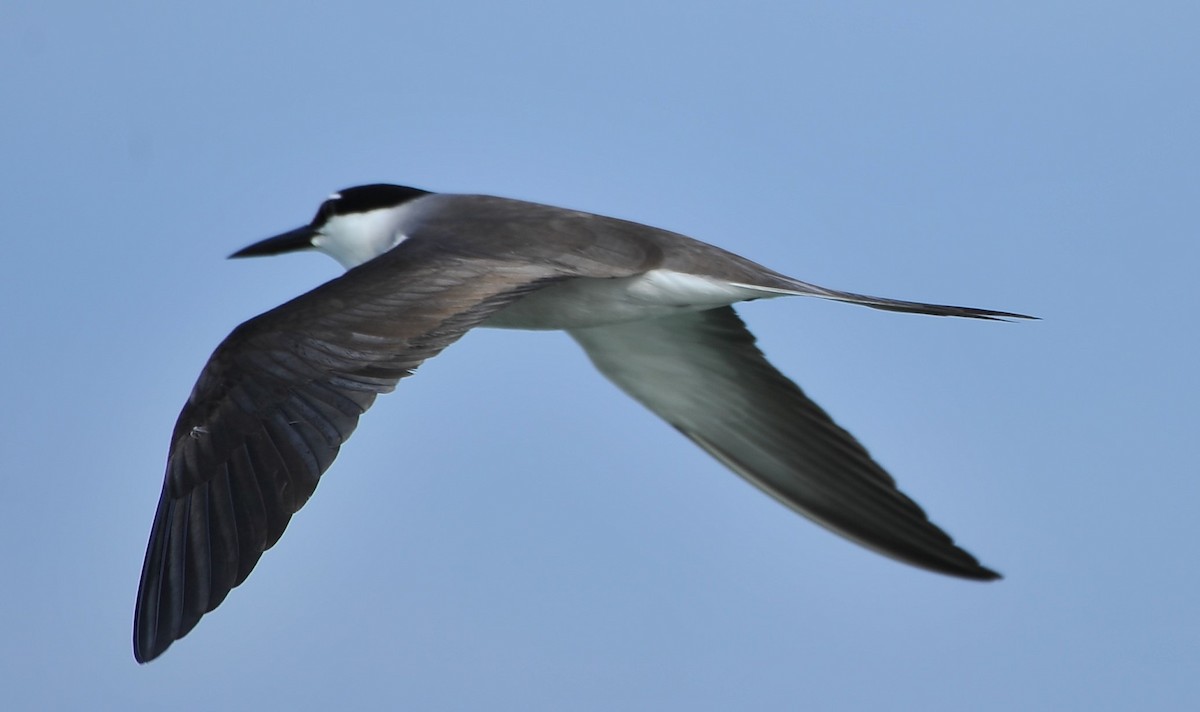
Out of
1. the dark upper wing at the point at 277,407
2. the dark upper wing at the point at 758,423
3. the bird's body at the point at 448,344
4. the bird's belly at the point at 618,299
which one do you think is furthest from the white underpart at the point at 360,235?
the dark upper wing at the point at 277,407

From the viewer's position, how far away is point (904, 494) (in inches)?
265

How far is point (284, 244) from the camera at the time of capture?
24.3 ft

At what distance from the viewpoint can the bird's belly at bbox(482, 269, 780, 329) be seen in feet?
19.6

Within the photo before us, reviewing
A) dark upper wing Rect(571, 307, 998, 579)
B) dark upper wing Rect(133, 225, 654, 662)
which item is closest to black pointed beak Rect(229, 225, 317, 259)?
dark upper wing Rect(571, 307, 998, 579)

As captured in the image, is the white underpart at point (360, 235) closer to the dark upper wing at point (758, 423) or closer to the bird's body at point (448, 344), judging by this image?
the bird's body at point (448, 344)

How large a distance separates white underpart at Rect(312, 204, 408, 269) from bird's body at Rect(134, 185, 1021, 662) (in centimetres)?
1

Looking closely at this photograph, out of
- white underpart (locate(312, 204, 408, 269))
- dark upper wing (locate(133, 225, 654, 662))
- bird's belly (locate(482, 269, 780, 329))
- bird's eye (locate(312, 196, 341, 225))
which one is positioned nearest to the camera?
dark upper wing (locate(133, 225, 654, 662))

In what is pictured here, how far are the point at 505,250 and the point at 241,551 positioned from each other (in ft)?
5.48

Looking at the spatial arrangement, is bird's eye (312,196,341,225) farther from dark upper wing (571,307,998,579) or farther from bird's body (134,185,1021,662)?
dark upper wing (571,307,998,579)

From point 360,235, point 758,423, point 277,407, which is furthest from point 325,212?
point 277,407

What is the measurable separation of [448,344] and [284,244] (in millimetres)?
2501

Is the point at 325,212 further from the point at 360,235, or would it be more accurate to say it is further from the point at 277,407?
the point at 277,407

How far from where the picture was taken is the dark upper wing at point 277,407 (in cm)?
468

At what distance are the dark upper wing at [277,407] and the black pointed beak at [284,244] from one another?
1.73 m
